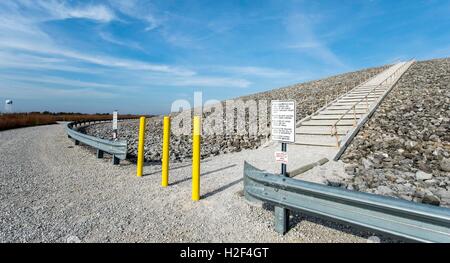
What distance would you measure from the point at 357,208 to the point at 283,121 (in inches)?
63.0

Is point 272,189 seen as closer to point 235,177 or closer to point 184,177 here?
point 235,177

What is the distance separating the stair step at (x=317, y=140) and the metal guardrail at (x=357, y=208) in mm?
6641

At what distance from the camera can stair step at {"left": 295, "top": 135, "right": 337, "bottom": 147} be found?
32.6 ft

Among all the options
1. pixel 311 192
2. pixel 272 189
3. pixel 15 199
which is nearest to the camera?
pixel 311 192

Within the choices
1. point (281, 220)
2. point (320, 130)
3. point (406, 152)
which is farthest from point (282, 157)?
point (320, 130)

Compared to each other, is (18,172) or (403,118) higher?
(403,118)

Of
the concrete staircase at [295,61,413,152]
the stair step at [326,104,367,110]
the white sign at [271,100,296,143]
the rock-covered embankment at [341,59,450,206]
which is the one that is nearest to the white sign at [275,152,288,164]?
the white sign at [271,100,296,143]

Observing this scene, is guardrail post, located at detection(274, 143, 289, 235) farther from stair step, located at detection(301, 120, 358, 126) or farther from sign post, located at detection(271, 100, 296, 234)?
stair step, located at detection(301, 120, 358, 126)

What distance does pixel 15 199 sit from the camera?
5.04m

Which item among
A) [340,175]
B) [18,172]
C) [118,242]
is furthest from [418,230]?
[18,172]

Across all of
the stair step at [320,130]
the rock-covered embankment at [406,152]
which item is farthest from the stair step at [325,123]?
the rock-covered embankment at [406,152]

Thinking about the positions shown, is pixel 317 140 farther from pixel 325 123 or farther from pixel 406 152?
pixel 406 152

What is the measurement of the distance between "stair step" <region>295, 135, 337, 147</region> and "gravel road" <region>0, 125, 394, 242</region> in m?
4.46

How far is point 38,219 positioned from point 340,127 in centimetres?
1156
